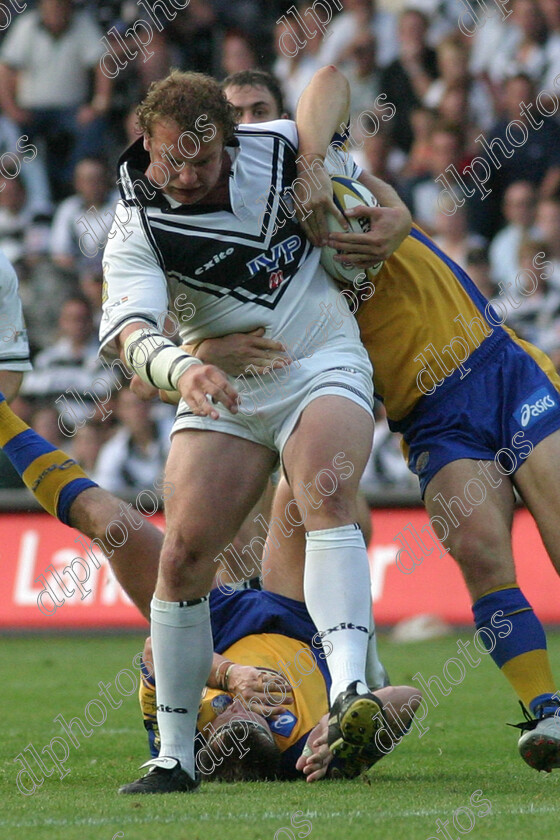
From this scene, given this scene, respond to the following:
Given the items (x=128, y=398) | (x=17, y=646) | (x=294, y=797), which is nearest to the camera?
(x=294, y=797)

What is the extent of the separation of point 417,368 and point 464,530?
25.2 inches

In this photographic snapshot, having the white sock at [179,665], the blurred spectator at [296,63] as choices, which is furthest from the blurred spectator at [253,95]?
the blurred spectator at [296,63]

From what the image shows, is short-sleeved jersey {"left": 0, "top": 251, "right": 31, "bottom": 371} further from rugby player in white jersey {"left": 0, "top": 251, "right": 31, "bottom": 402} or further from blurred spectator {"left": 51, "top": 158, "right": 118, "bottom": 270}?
blurred spectator {"left": 51, "top": 158, "right": 118, "bottom": 270}

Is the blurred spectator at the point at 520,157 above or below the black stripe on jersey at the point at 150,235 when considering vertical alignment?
below

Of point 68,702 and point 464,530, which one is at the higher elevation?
point 464,530

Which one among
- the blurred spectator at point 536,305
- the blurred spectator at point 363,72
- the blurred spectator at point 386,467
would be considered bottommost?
the blurred spectator at point 386,467

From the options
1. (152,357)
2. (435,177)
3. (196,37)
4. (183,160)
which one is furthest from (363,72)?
(152,357)

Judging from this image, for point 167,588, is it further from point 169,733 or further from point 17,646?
point 17,646

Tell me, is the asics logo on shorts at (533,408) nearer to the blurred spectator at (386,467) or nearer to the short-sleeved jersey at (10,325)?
the short-sleeved jersey at (10,325)

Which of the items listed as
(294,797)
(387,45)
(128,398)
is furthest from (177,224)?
(387,45)

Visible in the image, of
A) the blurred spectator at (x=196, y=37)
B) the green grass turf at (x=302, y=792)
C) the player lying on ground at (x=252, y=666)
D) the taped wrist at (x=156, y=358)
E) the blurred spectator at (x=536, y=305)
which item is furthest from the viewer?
the blurred spectator at (x=196, y=37)

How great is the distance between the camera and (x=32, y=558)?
33.6 ft

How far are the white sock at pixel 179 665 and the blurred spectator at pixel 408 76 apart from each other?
9.44 metres

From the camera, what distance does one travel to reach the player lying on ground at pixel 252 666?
13.9ft
